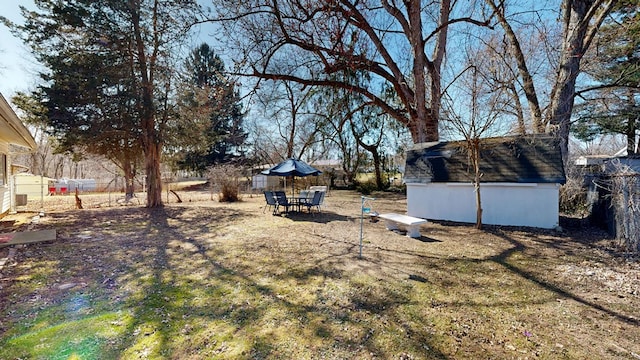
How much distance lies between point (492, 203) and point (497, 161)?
1.37 metres

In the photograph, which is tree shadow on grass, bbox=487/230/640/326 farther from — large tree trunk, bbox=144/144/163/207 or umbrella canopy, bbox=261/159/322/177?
large tree trunk, bbox=144/144/163/207

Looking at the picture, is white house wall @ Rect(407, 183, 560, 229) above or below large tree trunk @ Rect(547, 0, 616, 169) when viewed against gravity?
below

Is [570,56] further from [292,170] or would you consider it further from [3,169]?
[3,169]

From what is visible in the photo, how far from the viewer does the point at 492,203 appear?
852 centimetres

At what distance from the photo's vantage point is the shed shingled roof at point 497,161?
7902mm

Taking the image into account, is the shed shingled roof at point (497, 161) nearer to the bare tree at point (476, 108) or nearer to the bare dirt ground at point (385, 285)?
the bare tree at point (476, 108)

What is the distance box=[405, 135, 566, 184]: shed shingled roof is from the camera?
7.90 meters

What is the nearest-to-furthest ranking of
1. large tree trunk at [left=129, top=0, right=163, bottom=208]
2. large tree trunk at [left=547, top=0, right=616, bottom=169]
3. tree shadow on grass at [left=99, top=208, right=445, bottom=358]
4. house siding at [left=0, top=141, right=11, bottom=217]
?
tree shadow on grass at [left=99, top=208, right=445, bottom=358] < large tree trunk at [left=547, top=0, right=616, bottom=169] < house siding at [left=0, top=141, right=11, bottom=217] < large tree trunk at [left=129, top=0, right=163, bottom=208]

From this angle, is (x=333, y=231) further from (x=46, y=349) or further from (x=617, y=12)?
Result: (x=617, y=12)

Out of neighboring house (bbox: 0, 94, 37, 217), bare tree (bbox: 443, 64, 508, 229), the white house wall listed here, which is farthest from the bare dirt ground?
neighboring house (bbox: 0, 94, 37, 217)

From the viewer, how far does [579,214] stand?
918 cm

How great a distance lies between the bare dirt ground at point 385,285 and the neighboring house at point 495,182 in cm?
66

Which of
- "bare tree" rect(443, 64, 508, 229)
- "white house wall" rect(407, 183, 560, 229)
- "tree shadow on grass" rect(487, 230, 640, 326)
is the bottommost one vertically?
"tree shadow on grass" rect(487, 230, 640, 326)

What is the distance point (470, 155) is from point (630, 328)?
581cm
